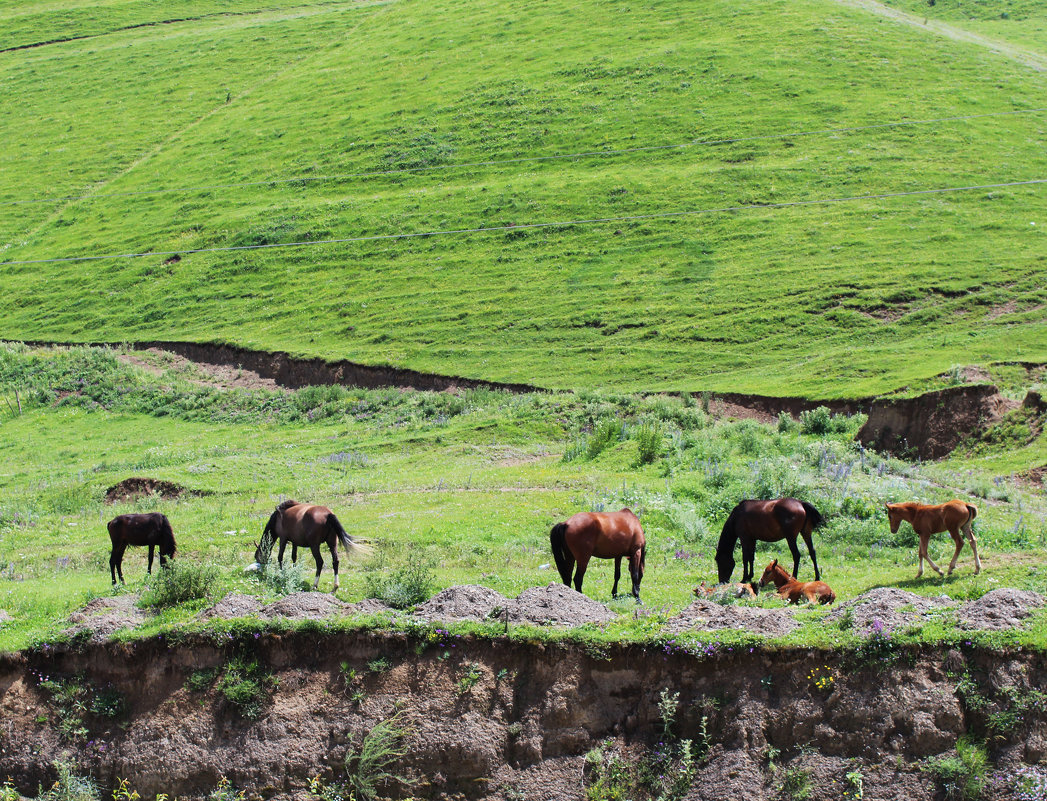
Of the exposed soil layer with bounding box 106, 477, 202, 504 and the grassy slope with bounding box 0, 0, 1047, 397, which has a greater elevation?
the grassy slope with bounding box 0, 0, 1047, 397

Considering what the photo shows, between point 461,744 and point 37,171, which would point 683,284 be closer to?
point 461,744

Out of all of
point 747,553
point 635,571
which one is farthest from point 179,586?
point 747,553

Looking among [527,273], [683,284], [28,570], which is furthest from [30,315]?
[28,570]

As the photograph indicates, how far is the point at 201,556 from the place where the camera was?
72.7ft

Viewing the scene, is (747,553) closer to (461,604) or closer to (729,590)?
(729,590)

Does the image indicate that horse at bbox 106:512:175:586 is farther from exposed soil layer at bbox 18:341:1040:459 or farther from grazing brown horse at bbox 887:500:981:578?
exposed soil layer at bbox 18:341:1040:459

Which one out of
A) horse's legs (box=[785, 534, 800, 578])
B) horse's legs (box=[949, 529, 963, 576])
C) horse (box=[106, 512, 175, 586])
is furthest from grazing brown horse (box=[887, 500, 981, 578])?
horse (box=[106, 512, 175, 586])

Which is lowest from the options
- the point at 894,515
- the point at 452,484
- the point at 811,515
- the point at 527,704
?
the point at 452,484

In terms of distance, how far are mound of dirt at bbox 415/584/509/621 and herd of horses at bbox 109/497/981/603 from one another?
167cm

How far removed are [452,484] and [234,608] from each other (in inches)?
624

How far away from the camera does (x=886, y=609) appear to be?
516 inches

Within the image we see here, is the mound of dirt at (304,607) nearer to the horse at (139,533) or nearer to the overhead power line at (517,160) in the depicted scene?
the horse at (139,533)

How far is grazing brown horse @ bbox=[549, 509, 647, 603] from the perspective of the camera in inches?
631

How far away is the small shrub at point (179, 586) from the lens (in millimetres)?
15570
